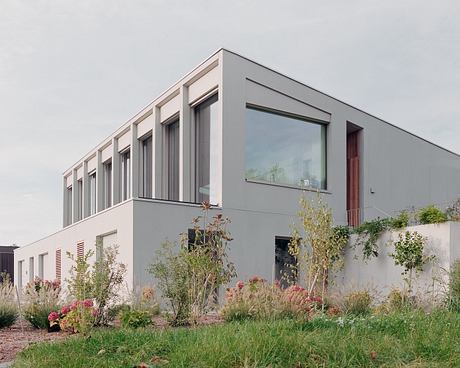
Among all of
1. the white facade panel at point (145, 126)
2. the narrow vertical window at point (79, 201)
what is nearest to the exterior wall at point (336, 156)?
the white facade panel at point (145, 126)

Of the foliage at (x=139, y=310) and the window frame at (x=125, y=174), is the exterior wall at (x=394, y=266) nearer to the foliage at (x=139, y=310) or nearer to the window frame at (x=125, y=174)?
the foliage at (x=139, y=310)

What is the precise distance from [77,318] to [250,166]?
982cm

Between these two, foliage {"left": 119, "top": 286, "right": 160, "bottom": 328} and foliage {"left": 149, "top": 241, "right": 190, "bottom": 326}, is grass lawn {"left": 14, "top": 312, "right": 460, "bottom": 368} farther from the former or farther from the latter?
foliage {"left": 149, "top": 241, "right": 190, "bottom": 326}

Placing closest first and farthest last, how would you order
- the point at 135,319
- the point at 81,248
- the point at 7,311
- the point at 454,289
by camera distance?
the point at 135,319
the point at 7,311
the point at 454,289
the point at 81,248

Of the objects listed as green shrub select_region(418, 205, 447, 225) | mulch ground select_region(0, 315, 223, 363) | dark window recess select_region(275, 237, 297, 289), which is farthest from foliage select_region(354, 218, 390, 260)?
mulch ground select_region(0, 315, 223, 363)

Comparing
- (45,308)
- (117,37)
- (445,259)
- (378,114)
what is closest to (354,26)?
(117,37)

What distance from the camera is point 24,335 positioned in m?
9.65

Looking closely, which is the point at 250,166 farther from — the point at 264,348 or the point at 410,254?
the point at 264,348

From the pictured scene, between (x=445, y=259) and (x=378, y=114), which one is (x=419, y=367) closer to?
(x=445, y=259)

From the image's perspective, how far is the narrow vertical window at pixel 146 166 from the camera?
22891 mm

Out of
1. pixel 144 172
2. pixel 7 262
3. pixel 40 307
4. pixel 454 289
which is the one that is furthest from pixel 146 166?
pixel 7 262

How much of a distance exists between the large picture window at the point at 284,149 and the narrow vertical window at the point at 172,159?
3853 millimetres

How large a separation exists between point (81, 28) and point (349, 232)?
953 centimetres

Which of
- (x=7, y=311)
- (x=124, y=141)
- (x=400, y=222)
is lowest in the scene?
(x=7, y=311)
